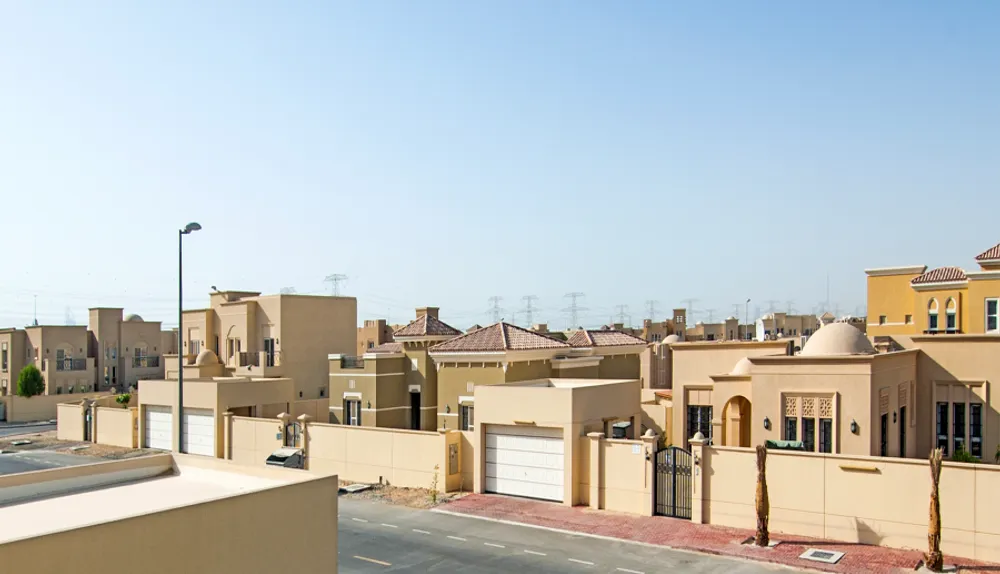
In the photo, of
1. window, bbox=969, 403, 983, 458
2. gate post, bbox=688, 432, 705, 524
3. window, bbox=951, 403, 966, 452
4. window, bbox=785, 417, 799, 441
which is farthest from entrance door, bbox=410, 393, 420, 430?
window, bbox=969, 403, 983, 458

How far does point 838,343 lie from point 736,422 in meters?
5.97

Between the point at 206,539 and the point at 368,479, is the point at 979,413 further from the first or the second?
the point at 206,539

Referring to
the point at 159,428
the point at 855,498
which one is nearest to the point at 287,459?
the point at 159,428

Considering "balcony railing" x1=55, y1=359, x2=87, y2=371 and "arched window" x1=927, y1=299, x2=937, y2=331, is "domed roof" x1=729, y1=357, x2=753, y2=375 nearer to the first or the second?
"arched window" x1=927, y1=299, x2=937, y2=331

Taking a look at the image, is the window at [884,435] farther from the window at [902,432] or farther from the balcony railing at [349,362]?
the balcony railing at [349,362]

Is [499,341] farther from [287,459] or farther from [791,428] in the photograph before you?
[791,428]

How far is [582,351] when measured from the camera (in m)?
37.4

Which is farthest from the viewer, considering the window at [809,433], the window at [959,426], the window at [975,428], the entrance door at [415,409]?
the entrance door at [415,409]

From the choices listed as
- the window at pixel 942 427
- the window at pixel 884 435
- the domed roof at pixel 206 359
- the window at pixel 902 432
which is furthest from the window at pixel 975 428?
the domed roof at pixel 206 359

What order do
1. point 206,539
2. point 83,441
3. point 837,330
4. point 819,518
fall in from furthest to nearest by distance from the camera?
point 83,441, point 837,330, point 819,518, point 206,539

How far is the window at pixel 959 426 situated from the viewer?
90.3 feet

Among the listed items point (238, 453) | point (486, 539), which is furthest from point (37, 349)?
point (486, 539)

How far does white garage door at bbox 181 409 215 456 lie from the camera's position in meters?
39.0

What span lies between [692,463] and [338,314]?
101 feet
